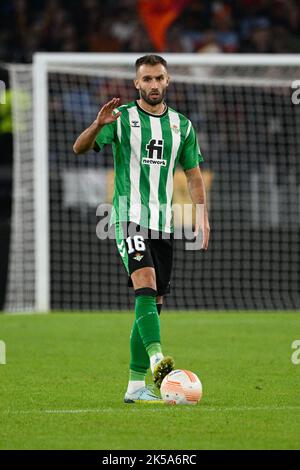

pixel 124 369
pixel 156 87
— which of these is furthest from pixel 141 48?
pixel 156 87

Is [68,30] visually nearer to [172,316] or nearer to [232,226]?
[232,226]

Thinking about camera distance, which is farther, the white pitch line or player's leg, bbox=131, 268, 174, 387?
player's leg, bbox=131, 268, 174, 387

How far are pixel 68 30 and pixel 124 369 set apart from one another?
11539 millimetres

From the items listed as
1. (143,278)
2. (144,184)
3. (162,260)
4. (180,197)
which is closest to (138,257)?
(143,278)

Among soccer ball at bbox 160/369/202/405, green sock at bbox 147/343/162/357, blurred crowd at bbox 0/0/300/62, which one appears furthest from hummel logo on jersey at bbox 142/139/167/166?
blurred crowd at bbox 0/0/300/62

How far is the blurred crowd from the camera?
19.8 meters

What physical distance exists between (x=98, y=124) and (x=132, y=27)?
13226 millimetres

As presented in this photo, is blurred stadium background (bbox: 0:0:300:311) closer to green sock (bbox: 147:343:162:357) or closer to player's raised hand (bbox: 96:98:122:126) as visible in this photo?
player's raised hand (bbox: 96:98:122:126)

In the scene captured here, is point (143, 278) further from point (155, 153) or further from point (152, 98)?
point (152, 98)

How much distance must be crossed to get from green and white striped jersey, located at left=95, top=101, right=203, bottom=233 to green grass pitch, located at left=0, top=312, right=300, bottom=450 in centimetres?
115

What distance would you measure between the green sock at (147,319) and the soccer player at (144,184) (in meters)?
0.04

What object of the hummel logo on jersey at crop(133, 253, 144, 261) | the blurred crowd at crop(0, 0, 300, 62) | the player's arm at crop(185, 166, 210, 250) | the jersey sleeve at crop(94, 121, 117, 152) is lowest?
the hummel logo on jersey at crop(133, 253, 144, 261)

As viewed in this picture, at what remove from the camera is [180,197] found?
622 inches

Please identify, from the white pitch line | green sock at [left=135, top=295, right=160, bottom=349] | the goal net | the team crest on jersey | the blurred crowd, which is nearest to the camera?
the white pitch line
